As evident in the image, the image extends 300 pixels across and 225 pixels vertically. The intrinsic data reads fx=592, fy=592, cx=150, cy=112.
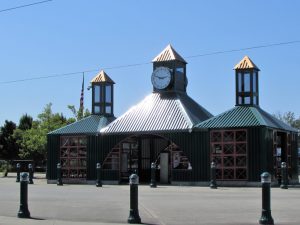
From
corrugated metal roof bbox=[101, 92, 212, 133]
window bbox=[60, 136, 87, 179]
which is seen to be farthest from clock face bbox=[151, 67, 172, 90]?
window bbox=[60, 136, 87, 179]

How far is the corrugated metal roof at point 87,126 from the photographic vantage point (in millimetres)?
38062

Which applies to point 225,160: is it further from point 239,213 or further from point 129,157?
point 239,213

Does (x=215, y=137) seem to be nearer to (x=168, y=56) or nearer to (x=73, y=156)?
(x=168, y=56)

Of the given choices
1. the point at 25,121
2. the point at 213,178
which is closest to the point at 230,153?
the point at 213,178

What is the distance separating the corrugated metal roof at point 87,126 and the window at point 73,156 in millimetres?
469

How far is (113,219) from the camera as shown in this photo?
1443 cm

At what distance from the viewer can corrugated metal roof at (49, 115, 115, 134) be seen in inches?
1499

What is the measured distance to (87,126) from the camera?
38.8 meters

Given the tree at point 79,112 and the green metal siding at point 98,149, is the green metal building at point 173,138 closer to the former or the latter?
the green metal siding at point 98,149

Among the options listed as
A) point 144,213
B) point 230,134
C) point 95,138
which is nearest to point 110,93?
point 95,138

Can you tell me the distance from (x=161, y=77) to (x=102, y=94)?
5530 mm

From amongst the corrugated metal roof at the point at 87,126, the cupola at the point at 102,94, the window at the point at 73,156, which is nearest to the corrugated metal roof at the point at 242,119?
the corrugated metal roof at the point at 87,126

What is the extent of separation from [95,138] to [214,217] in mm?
23410

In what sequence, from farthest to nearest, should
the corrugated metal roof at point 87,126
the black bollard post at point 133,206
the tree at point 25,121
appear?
the tree at point 25,121 < the corrugated metal roof at point 87,126 < the black bollard post at point 133,206
